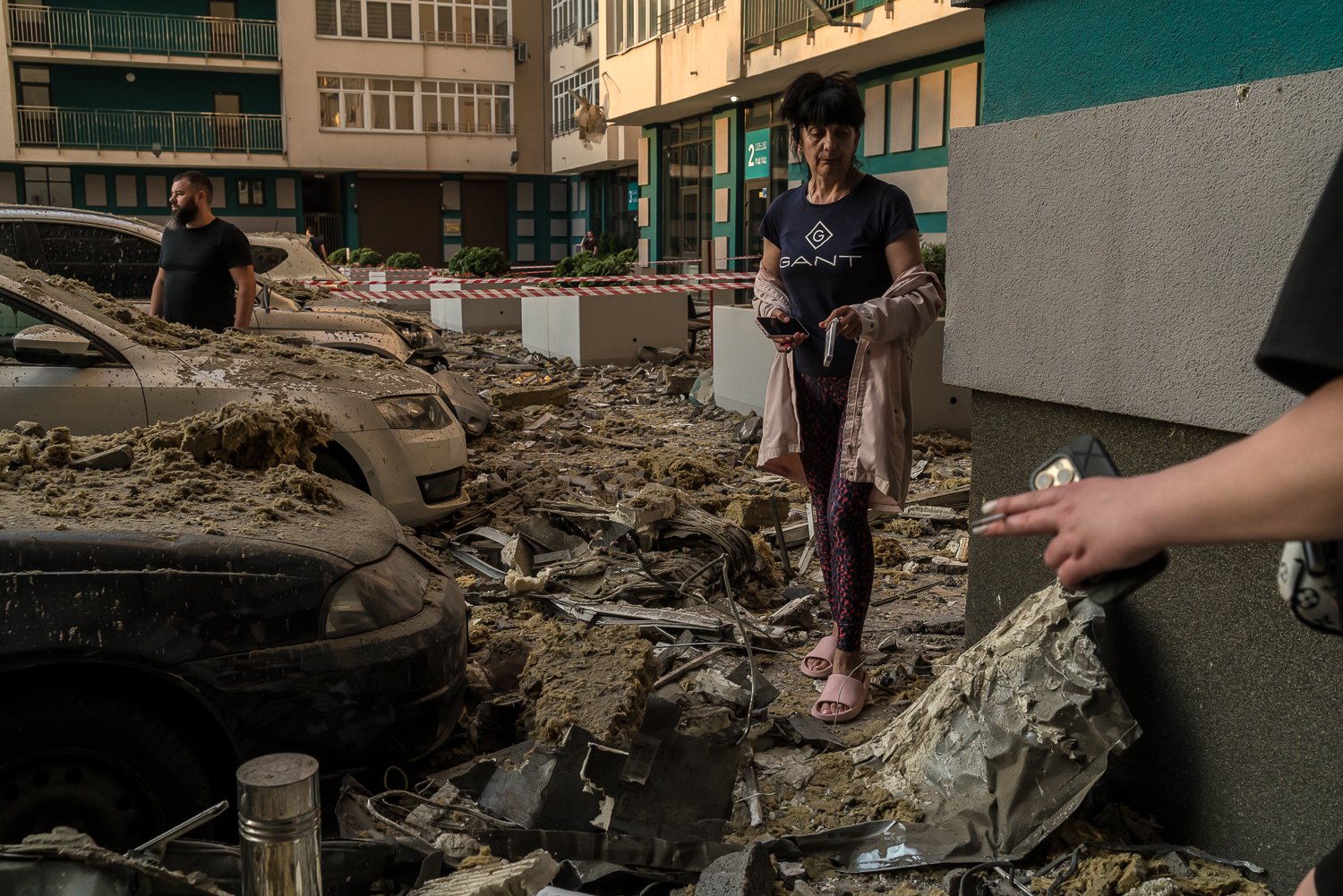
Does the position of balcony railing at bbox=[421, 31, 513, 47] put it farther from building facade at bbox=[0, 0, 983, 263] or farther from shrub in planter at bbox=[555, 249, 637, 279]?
shrub in planter at bbox=[555, 249, 637, 279]

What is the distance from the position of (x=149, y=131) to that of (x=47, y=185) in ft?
15.1

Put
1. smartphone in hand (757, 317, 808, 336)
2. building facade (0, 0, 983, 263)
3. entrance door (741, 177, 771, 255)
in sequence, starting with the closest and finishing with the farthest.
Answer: smartphone in hand (757, 317, 808, 336) → entrance door (741, 177, 771, 255) → building facade (0, 0, 983, 263)

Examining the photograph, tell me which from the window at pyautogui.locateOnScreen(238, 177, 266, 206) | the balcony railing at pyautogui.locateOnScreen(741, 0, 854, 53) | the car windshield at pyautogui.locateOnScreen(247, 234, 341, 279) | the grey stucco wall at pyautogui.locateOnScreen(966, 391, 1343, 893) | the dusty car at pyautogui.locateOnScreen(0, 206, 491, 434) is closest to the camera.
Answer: the grey stucco wall at pyautogui.locateOnScreen(966, 391, 1343, 893)

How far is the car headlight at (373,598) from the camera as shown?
131 inches

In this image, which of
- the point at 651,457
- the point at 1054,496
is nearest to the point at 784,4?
the point at 651,457

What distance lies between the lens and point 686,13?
2977 cm

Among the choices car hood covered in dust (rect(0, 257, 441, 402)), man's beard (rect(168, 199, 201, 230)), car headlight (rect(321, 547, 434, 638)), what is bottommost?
car headlight (rect(321, 547, 434, 638))

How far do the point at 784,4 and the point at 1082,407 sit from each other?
2216cm

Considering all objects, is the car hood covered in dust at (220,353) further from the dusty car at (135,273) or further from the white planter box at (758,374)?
the white planter box at (758,374)

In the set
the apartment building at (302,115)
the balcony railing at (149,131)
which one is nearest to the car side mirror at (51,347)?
the apartment building at (302,115)

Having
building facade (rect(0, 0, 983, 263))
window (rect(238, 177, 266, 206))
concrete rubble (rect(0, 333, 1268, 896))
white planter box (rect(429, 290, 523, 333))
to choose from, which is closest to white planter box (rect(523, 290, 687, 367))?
white planter box (rect(429, 290, 523, 333))

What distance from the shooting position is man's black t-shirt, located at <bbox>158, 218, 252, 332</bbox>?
8.03 meters

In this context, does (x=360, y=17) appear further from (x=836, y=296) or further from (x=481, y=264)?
(x=836, y=296)

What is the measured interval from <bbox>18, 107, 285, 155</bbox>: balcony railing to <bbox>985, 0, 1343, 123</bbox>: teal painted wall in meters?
49.7
